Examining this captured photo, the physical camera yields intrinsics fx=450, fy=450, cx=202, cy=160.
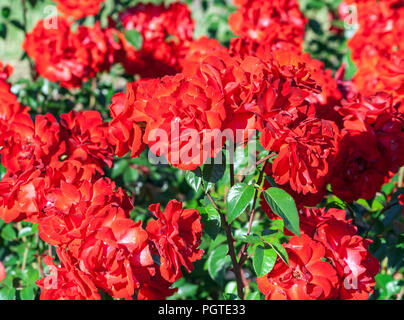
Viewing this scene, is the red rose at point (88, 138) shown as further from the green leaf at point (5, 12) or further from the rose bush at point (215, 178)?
the green leaf at point (5, 12)

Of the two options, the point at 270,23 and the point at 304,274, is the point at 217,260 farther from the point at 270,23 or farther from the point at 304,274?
the point at 270,23

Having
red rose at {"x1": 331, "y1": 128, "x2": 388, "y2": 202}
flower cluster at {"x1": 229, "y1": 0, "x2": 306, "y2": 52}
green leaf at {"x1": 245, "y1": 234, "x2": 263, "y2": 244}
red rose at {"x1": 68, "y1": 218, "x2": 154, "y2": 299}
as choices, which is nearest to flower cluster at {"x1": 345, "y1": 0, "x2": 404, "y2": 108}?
flower cluster at {"x1": 229, "y1": 0, "x2": 306, "y2": 52}

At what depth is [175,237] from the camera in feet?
2.84

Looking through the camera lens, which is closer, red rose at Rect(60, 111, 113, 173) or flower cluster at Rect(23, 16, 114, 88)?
red rose at Rect(60, 111, 113, 173)

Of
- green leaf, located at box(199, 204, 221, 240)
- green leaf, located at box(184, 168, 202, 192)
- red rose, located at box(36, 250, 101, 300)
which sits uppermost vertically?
green leaf, located at box(184, 168, 202, 192)

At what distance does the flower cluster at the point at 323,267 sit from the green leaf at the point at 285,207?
2.8 inches

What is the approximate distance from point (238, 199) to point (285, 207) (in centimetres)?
9

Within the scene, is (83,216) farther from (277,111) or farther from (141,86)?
(277,111)

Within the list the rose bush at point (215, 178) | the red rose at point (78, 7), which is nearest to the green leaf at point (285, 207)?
the rose bush at point (215, 178)

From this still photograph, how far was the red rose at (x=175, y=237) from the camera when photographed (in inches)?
33.5

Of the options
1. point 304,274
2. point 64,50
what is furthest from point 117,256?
point 64,50

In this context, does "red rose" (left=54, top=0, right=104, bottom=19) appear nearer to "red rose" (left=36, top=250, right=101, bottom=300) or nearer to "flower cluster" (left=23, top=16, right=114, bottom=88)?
"flower cluster" (left=23, top=16, right=114, bottom=88)

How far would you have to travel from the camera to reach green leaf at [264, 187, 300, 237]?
2.72 feet

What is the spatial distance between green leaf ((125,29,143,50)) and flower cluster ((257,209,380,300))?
1.40m
